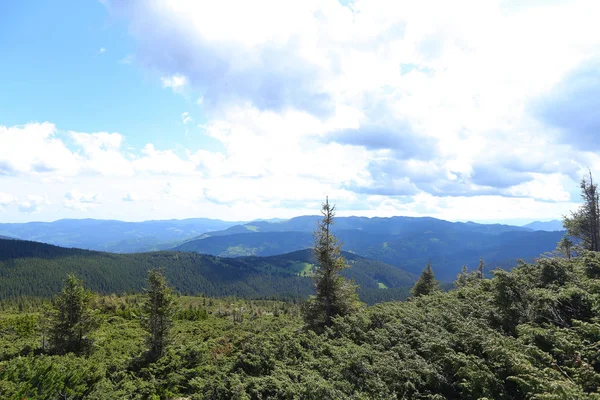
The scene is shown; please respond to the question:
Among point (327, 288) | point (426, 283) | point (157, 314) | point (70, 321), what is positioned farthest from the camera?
point (426, 283)

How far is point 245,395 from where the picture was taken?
1439cm

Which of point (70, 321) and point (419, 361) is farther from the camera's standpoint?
point (70, 321)

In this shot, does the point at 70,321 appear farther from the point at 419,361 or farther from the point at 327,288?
the point at 419,361

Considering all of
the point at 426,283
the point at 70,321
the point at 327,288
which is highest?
the point at 327,288

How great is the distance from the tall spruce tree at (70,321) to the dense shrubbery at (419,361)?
20.9ft

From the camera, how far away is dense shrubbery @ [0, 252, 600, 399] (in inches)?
407

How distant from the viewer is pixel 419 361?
1291cm

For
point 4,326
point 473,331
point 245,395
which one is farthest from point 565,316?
point 4,326

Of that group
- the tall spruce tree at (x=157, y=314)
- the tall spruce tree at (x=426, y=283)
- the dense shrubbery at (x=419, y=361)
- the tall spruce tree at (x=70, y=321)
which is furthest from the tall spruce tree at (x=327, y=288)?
the tall spruce tree at (x=426, y=283)

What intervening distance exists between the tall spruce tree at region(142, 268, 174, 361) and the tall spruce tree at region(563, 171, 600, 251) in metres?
52.7

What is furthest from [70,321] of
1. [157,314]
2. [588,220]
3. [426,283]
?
[588,220]

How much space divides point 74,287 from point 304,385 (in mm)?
31876

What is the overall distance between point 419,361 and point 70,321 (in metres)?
36.4

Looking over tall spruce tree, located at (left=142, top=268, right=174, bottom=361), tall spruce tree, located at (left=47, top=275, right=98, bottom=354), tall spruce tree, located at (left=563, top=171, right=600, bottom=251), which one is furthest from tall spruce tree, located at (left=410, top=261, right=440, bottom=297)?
tall spruce tree, located at (left=47, top=275, right=98, bottom=354)
